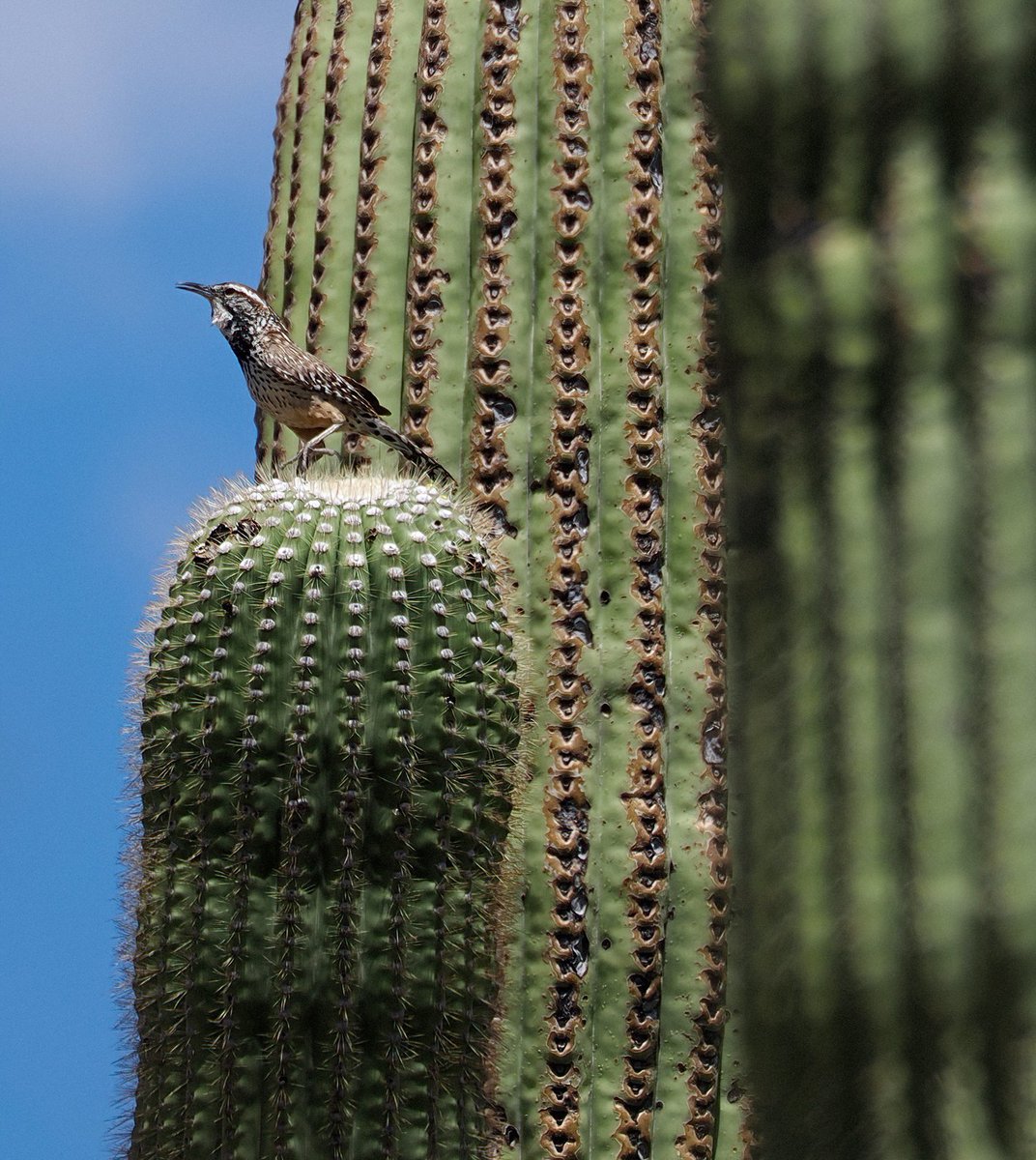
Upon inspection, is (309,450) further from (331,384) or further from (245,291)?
(245,291)

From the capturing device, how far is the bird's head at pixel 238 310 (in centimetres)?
327

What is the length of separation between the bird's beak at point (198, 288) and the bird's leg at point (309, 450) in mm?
380

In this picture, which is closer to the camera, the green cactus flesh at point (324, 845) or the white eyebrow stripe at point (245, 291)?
the green cactus flesh at point (324, 845)

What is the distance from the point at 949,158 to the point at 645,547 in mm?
1819

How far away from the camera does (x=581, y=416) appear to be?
299 centimetres

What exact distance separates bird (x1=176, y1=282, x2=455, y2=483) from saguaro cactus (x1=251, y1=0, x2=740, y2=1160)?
0.08 metres

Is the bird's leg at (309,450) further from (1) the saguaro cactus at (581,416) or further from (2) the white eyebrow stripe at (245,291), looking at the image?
(2) the white eyebrow stripe at (245,291)

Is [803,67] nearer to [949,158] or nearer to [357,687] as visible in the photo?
[949,158]

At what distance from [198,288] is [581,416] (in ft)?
2.93

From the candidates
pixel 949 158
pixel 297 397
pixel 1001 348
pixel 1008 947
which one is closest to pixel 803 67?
pixel 949 158

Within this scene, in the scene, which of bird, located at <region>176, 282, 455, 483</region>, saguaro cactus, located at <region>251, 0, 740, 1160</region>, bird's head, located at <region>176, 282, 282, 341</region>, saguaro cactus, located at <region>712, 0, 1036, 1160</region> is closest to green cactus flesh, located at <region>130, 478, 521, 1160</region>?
saguaro cactus, located at <region>251, 0, 740, 1160</region>

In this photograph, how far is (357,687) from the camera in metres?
2.26

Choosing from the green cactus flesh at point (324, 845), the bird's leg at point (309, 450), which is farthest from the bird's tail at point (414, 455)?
the green cactus flesh at point (324, 845)

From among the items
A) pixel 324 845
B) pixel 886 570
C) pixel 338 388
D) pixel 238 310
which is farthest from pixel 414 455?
pixel 886 570
